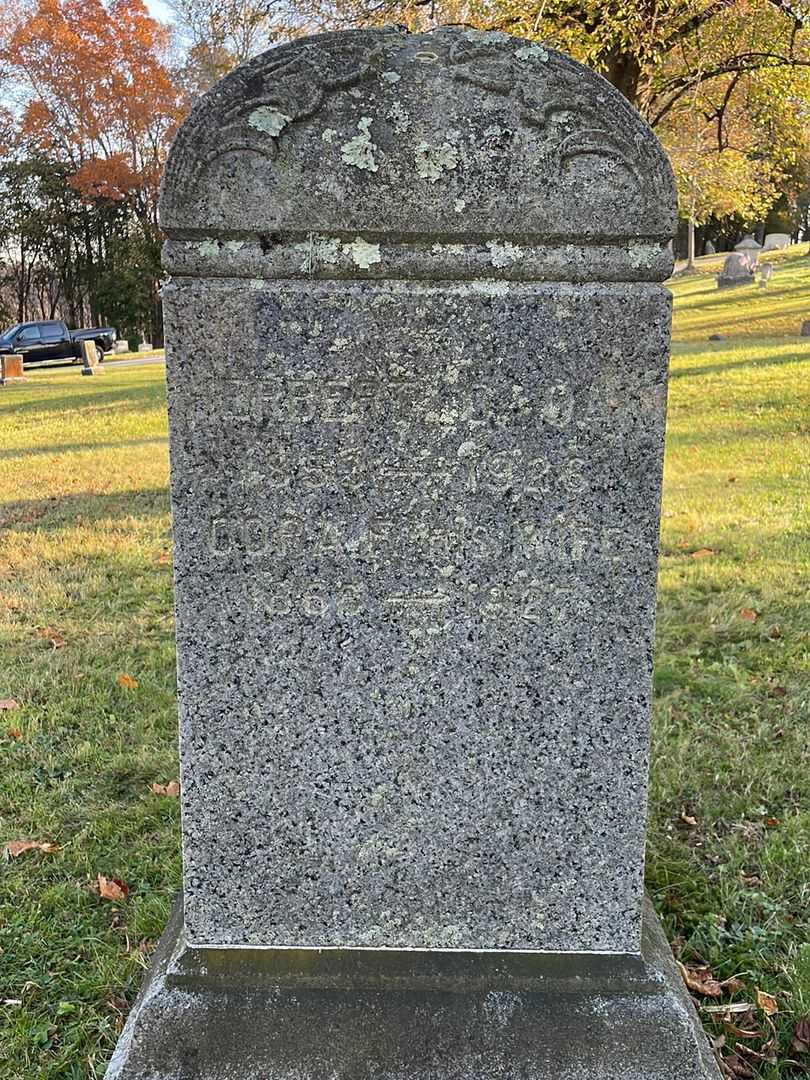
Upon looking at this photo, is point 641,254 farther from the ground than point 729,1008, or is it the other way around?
point 641,254

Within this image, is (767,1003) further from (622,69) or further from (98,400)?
(98,400)

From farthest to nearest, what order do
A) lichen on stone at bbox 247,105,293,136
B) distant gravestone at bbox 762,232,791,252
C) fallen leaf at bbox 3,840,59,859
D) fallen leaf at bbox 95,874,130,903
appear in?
distant gravestone at bbox 762,232,791,252, fallen leaf at bbox 3,840,59,859, fallen leaf at bbox 95,874,130,903, lichen on stone at bbox 247,105,293,136

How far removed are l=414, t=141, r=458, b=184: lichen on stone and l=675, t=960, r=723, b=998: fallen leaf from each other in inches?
82.9

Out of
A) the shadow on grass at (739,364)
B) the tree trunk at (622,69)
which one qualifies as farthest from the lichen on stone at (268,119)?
the shadow on grass at (739,364)

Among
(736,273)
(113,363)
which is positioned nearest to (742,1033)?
(113,363)

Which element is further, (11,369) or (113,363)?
(113,363)

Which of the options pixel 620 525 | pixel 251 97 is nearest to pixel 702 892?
pixel 620 525

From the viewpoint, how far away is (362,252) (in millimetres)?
1876

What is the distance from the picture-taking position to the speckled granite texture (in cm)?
182

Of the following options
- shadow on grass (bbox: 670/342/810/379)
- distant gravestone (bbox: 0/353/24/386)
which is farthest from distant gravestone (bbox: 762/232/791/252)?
distant gravestone (bbox: 0/353/24/386)

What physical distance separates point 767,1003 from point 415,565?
1.60 metres

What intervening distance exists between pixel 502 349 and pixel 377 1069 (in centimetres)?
155

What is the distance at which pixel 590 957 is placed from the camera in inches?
84.9

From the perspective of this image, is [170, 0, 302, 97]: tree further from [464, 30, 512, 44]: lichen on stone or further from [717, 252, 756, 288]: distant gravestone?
[717, 252, 756, 288]: distant gravestone
